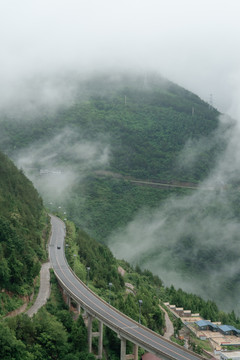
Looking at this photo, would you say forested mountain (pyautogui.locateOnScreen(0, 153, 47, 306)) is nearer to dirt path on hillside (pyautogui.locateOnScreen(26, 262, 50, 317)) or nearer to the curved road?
dirt path on hillside (pyautogui.locateOnScreen(26, 262, 50, 317))

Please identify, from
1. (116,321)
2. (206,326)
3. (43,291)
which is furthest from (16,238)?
(206,326)

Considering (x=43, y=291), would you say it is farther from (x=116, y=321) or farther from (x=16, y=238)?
(x=116, y=321)

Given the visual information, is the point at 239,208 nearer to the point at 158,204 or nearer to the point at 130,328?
the point at 158,204

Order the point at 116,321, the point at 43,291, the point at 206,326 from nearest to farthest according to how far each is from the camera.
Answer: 1. the point at 116,321
2. the point at 43,291
3. the point at 206,326

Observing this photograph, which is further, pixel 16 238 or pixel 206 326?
pixel 206 326

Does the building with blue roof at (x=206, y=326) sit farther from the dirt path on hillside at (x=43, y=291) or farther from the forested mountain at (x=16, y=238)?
the forested mountain at (x=16, y=238)

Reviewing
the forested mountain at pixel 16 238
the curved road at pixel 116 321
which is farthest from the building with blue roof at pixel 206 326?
the forested mountain at pixel 16 238

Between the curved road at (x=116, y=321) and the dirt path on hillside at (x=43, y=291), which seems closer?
the curved road at (x=116, y=321)

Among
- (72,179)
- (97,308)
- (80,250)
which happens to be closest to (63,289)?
(97,308)
